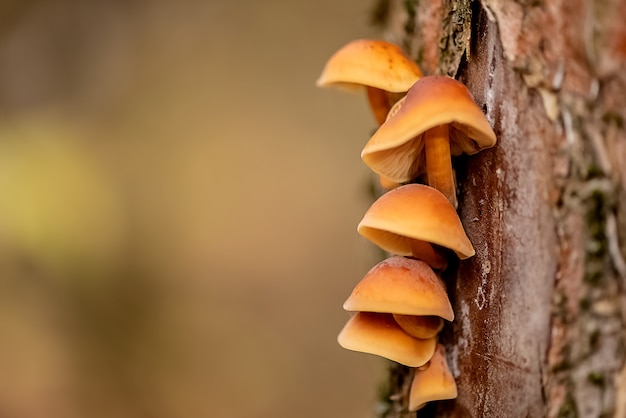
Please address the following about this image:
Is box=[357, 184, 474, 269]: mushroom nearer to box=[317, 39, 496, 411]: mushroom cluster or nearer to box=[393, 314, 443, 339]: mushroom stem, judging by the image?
box=[317, 39, 496, 411]: mushroom cluster

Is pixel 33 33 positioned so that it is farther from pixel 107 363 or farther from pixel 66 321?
pixel 107 363

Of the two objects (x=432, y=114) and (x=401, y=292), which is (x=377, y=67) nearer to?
(x=432, y=114)

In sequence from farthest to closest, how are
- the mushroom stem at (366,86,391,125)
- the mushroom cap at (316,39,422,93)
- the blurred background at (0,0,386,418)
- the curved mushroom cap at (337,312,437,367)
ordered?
the blurred background at (0,0,386,418) < the mushroom stem at (366,86,391,125) < the mushroom cap at (316,39,422,93) < the curved mushroom cap at (337,312,437,367)

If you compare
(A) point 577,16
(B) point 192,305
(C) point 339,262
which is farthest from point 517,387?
(B) point 192,305

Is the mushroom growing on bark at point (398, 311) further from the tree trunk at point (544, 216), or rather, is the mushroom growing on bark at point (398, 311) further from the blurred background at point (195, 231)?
the blurred background at point (195, 231)

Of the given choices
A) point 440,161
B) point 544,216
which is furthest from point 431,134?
point 544,216

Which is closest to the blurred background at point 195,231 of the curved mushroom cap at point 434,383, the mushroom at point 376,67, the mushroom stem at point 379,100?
the mushroom stem at point 379,100

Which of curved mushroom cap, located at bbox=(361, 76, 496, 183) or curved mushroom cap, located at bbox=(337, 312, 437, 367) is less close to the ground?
curved mushroom cap, located at bbox=(361, 76, 496, 183)

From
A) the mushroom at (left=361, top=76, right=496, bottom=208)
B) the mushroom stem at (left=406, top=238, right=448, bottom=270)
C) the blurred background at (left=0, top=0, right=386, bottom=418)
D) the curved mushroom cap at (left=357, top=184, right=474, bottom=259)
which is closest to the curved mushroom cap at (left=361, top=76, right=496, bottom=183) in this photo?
the mushroom at (left=361, top=76, right=496, bottom=208)
